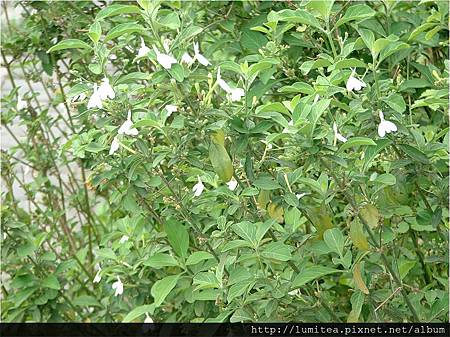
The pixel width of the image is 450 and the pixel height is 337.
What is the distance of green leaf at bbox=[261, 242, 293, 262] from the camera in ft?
5.27

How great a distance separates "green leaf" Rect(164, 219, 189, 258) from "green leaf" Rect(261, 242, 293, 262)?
0.83 feet

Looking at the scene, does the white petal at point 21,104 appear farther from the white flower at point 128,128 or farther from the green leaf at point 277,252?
the green leaf at point 277,252

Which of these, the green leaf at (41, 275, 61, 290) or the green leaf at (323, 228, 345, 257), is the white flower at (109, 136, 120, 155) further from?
the green leaf at (41, 275, 61, 290)

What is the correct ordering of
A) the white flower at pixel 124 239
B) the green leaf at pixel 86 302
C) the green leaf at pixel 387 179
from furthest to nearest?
the green leaf at pixel 86 302
the white flower at pixel 124 239
the green leaf at pixel 387 179

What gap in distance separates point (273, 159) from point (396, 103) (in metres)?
0.27

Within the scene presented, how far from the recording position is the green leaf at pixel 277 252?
63.2 inches

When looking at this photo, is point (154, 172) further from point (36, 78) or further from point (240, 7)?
point (36, 78)

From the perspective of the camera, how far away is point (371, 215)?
1.64 m

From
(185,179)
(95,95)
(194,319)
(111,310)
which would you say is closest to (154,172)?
(185,179)

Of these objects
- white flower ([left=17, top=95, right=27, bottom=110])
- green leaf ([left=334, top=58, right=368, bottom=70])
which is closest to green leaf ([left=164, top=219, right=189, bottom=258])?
green leaf ([left=334, top=58, right=368, bottom=70])

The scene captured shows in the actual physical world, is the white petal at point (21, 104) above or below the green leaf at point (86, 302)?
above

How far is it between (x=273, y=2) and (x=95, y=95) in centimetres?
76

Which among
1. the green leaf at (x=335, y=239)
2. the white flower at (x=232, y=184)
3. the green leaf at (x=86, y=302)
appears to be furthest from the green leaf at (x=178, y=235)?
the green leaf at (x=86, y=302)

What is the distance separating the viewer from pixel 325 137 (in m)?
1.57
